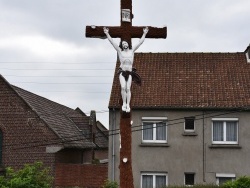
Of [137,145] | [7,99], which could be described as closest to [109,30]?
[137,145]

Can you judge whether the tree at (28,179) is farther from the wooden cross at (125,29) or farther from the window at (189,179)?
the wooden cross at (125,29)

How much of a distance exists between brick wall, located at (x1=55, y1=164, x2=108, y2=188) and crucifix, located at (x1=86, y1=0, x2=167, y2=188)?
1687 cm

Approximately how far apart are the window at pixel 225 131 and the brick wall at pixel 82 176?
18.9ft

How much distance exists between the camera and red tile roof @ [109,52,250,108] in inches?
1177

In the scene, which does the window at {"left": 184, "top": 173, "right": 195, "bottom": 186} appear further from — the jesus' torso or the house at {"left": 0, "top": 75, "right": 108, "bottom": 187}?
the jesus' torso

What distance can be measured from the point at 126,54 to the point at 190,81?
18902 mm

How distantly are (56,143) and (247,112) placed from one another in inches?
383

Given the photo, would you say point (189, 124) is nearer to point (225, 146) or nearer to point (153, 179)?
point (225, 146)

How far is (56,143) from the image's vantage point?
30.2 metres

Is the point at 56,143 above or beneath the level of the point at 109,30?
beneath

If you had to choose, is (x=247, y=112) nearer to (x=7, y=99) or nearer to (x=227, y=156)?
(x=227, y=156)

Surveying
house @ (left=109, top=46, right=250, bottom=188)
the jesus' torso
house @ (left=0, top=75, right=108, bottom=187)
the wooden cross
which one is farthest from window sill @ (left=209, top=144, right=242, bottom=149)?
the jesus' torso

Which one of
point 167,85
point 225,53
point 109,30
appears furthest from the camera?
point 225,53

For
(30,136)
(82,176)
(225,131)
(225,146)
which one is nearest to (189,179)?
(225,146)
